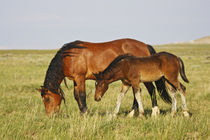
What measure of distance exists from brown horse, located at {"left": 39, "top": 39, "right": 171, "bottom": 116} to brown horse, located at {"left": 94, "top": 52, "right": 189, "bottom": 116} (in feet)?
1.93

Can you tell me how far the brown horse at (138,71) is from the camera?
6.63m

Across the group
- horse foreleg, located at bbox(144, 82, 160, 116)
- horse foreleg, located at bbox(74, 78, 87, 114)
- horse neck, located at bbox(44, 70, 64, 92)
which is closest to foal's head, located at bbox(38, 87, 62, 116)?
horse neck, located at bbox(44, 70, 64, 92)

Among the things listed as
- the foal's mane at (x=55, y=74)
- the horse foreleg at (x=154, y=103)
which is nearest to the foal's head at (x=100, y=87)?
the foal's mane at (x=55, y=74)

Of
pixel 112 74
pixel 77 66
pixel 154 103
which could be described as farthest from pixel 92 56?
pixel 154 103

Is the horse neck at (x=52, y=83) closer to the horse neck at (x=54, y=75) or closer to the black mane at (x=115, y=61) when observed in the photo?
the horse neck at (x=54, y=75)

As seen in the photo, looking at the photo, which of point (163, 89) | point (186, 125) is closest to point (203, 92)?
point (163, 89)

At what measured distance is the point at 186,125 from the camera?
501 centimetres

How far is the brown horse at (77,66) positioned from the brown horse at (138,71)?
0.59m

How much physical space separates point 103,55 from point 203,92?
6.51 metres

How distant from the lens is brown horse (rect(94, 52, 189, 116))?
6633 millimetres

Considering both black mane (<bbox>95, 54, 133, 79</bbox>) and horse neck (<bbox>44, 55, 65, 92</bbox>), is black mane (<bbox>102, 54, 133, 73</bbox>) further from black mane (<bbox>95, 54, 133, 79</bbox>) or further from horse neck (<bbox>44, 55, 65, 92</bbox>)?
horse neck (<bbox>44, 55, 65, 92</bbox>)

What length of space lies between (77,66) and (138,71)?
184cm

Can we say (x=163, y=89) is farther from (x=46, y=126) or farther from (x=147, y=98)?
(x=46, y=126)

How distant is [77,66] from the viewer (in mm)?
7020
